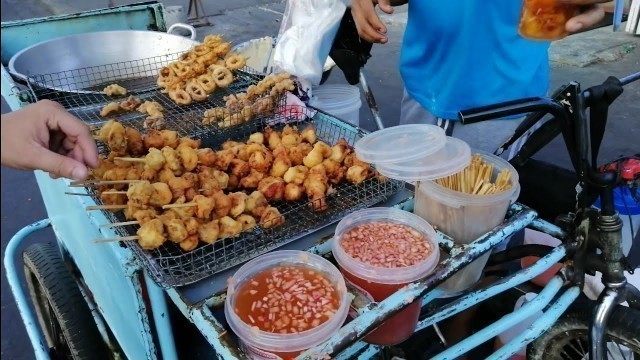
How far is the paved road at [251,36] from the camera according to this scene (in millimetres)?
3574

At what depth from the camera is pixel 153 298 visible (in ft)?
5.11

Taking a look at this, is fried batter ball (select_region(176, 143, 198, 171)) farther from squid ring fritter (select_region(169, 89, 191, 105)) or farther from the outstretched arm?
the outstretched arm

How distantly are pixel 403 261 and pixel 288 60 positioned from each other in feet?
5.62

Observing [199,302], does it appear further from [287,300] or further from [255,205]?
[255,205]

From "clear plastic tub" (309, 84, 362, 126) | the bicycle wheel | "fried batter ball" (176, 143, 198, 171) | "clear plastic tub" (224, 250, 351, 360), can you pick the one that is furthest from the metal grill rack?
the bicycle wheel

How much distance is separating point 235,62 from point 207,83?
29 cm

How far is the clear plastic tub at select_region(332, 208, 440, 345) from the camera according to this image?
1.40 metres

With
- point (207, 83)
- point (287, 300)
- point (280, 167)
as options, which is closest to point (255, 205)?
point (280, 167)

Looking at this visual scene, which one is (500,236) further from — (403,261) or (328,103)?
(328,103)

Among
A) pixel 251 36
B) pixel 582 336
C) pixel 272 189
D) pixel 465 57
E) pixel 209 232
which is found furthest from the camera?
pixel 251 36

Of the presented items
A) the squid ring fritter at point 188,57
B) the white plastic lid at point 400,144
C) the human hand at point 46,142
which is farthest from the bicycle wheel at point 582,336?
the squid ring fritter at point 188,57

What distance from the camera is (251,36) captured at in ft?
31.2

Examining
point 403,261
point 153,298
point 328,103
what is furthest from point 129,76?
point 403,261

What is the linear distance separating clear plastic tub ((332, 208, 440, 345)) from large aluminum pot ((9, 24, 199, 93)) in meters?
1.98
